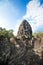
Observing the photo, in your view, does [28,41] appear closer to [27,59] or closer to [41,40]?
[41,40]

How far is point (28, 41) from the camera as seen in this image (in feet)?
67.4

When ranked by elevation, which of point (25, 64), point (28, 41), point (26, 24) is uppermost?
point (26, 24)

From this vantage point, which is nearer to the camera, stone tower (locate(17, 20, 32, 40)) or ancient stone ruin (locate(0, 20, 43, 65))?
ancient stone ruin (locate(0, 20, 43, 65))

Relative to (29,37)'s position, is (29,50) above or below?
below

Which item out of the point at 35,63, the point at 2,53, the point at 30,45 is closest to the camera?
the point at 2,53

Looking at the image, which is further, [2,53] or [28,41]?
[28,41]

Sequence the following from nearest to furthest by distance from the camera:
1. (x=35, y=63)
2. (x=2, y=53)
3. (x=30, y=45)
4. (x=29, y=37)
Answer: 1. (x=2, y=53)
2. (x=35, y=63)
3. (x=30, y=45)
4. (x=29, y=37)

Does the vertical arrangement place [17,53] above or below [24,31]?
below

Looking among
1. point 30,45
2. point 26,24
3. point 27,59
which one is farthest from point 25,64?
point 26,24

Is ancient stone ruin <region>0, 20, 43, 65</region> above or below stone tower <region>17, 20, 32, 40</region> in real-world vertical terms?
below

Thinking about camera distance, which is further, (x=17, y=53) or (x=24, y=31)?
(x=24, y=31)

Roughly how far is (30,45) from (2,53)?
411cm

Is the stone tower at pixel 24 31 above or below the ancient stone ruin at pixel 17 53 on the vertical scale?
above

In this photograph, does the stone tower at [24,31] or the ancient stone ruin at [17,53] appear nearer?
the ancient stone ruin at [17,53]
